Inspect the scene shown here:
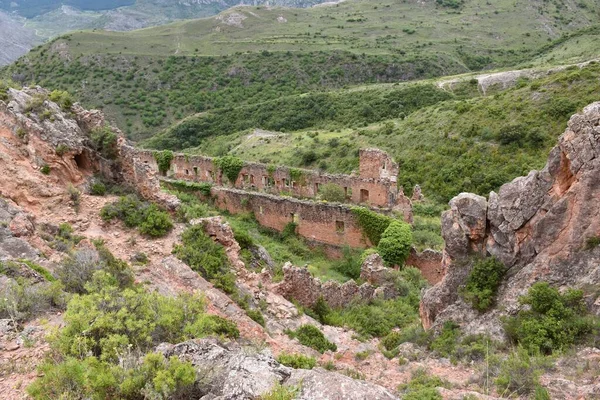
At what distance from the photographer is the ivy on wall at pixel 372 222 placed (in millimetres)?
26672

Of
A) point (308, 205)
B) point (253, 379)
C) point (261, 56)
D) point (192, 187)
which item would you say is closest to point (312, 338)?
point (253, 379)

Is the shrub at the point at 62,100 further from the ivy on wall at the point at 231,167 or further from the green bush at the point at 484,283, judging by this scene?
the ivy on wall at the point at 231,167

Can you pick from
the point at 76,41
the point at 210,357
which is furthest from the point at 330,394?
the point at 76,41

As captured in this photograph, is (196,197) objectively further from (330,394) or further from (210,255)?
(330,394)

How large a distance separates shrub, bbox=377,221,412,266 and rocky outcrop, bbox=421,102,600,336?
9.61 metres

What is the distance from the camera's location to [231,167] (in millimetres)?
38156

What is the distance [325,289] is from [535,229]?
28.3 feet

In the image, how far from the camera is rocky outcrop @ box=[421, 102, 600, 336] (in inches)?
476

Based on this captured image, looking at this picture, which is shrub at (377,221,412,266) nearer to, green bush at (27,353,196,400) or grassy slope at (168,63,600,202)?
grassy slope at (168,63,600,202)

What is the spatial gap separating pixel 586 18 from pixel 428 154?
407 ft

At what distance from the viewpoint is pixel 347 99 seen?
76562mm

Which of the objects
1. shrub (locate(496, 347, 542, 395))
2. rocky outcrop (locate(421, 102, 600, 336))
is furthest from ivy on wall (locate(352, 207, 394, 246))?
shrub (locate(496, 347, 542, 395))

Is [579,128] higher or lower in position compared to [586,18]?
lower

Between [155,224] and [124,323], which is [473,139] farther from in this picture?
[124,323]
